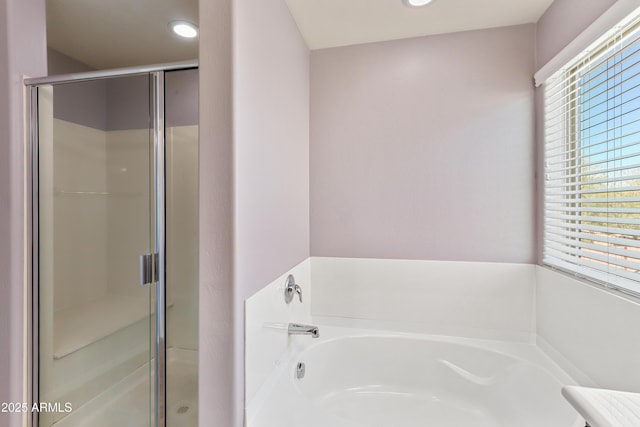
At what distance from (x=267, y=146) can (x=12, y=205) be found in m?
1.14

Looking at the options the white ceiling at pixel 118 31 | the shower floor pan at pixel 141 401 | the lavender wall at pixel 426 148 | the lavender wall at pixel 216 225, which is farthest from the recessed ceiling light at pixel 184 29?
the shower floor pan at pixel 141 401

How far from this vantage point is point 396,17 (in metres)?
1.66

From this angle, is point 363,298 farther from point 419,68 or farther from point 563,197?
point 419,68

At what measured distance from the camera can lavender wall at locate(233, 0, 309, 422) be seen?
1071 mm

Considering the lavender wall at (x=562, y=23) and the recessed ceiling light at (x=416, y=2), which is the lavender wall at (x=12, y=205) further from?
the lavender wall at (x=562, y=23)

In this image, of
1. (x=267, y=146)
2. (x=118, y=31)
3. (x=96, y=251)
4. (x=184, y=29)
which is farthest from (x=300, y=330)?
(x=118, y=31)

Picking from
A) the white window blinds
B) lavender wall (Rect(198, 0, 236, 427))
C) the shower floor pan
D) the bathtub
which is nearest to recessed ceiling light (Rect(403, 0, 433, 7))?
the white window blinds

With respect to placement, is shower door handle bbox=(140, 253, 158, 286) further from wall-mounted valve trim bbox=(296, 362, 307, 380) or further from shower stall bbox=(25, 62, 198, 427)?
wall-mounted valve trim bbox=(296, 362, 307, 380)

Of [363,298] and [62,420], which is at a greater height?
[363,298]

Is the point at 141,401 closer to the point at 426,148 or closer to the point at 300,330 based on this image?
the point at 300,330

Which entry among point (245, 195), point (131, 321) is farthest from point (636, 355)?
point (131, 321)

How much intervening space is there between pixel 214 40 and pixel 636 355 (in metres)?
1.88

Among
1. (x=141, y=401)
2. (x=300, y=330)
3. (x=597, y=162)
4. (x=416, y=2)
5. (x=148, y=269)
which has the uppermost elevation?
(x=416, y=2)

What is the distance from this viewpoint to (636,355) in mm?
1064
